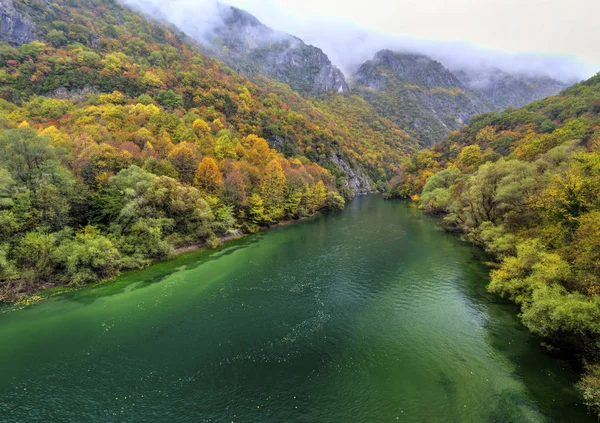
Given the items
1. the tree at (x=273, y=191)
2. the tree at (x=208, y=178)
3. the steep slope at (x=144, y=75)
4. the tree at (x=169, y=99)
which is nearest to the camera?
the tree at (x=208, y=178)

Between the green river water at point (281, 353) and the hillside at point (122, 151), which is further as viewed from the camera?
the hillside at point (122, 151)

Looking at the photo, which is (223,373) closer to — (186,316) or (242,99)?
(186,316)

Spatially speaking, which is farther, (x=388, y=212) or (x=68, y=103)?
(x=388, y=212)

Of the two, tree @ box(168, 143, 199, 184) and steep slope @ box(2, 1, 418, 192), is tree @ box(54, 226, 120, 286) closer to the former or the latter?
tree @ box(168, 143, 199, 184)

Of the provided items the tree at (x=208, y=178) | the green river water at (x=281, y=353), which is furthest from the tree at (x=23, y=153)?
the tree at (x=208, y=178)

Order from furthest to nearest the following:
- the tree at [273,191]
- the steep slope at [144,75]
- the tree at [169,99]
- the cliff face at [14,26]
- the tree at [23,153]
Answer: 1. the tree at [169,99]
2. the cliff face at [14,26]
3. the steep slope at [144,75]
4. the tree at [273,191]
5. the tree at [23,153]

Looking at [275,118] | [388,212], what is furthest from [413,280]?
[275,118]

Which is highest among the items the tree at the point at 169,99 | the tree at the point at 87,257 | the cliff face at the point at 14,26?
the cliff face at the point at 14,26

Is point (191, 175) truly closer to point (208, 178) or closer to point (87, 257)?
point (208, 178)

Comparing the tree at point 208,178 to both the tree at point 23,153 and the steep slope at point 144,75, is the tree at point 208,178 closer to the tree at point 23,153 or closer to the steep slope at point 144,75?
the tree at point 23,153
